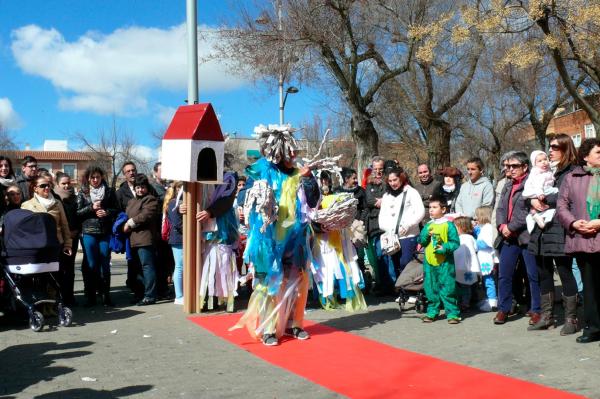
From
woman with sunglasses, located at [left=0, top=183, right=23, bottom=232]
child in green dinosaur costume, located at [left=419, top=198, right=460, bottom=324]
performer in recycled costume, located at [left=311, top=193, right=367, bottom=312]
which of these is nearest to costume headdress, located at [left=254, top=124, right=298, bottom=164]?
performer in recycled costume, located at [left=311, top=193, right=367, bottom=312]

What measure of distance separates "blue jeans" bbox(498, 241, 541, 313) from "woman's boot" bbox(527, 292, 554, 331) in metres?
0.16

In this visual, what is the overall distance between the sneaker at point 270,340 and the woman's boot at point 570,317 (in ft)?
9.45

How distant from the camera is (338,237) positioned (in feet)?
26.8

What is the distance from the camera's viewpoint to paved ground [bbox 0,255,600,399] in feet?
15.5

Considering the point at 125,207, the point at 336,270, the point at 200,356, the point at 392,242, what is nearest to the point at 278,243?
the point at 200,356

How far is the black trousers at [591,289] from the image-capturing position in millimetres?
5707

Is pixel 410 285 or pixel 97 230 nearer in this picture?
pixel 410 285

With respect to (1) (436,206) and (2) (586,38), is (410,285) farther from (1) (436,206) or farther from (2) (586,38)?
(2) (586,38)

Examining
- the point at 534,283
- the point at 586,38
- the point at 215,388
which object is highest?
the point at 586,38

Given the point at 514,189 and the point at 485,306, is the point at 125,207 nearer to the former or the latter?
the point at 485,306

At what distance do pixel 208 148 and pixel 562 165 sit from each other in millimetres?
4231

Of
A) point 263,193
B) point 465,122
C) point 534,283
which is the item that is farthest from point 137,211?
point 465,122

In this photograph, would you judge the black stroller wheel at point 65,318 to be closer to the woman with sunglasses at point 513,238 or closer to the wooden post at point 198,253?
the wooden post at point 198,253

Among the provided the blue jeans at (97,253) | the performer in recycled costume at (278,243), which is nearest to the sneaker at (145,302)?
the blue jeans at (97,253)
